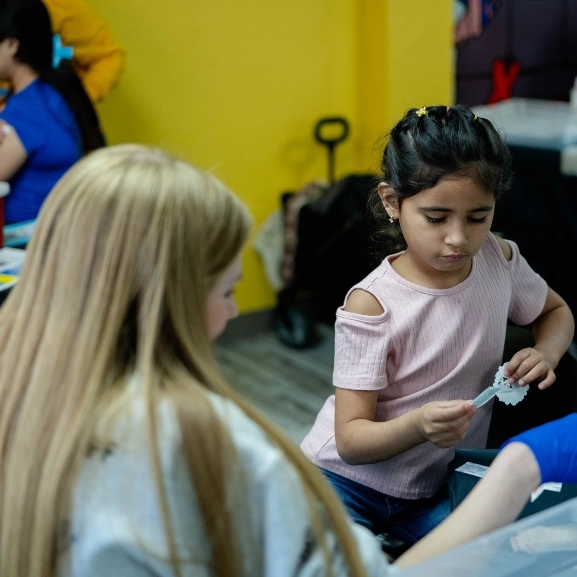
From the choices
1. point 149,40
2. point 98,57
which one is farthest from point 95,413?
point 149,40

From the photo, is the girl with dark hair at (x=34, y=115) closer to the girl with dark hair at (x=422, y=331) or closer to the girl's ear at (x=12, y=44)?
the girl's ear at (x=12, y=44)

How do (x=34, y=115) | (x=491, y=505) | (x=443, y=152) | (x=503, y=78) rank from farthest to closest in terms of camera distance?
(x=503, y=78) → (x=34, y=115) → (x=443, y=152) → (x=491, y=505)

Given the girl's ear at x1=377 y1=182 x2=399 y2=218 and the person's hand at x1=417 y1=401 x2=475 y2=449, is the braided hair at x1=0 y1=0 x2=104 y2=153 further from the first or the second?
the person's hand at x1=417 y1=401 x2=475 y2=449

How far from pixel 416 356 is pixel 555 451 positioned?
0.36 m

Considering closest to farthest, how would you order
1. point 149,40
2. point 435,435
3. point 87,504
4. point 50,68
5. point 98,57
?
point 87,504, point 435,435, point 50,68, point 98,57, point 149,40

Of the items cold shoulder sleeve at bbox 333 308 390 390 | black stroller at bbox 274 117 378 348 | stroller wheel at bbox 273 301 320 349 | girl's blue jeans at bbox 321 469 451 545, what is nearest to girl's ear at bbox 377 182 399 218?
cold shoulder sleeve at bbox 333 308 390 390

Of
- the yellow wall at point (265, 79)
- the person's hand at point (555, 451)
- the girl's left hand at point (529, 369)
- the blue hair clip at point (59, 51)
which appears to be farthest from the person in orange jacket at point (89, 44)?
the person's hand at point (555, 451)

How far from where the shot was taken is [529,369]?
45.5 inches

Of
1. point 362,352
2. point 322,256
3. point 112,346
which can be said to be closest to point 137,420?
point 112,346

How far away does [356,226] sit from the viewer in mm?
3146

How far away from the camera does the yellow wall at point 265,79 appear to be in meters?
3.18

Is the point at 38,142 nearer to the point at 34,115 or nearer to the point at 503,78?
the point at 34,115

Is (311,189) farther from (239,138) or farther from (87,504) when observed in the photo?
(87,504)

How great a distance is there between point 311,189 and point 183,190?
2797 millimetres
